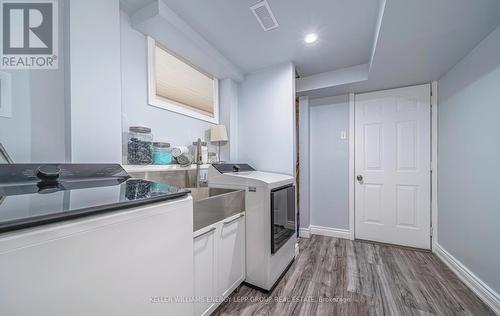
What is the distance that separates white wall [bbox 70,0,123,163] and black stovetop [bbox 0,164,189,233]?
15 cm

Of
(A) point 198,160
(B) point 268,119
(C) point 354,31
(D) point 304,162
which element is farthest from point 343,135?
(A) point 198,160

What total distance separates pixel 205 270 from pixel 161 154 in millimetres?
1003

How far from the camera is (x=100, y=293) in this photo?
550 millimetres

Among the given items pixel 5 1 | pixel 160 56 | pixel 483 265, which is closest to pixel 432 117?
pixel 483 265

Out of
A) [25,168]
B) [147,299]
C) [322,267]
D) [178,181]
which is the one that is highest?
[25,168]

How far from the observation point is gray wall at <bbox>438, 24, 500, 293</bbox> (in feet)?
4.72

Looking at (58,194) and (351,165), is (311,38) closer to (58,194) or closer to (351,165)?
(351,165)

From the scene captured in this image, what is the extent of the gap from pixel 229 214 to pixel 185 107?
1.25 metres

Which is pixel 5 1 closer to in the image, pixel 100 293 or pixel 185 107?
pixel 185 107

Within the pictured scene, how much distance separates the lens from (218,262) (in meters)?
1.37

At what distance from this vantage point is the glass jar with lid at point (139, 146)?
1.45 m

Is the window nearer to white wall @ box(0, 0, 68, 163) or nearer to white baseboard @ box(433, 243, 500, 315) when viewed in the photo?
white wall @ box(0, 0, 68, 163)

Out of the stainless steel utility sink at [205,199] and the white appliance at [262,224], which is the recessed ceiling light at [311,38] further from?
the stainless steel utility sink at [205,199]

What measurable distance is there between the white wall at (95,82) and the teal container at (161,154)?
0.35m
